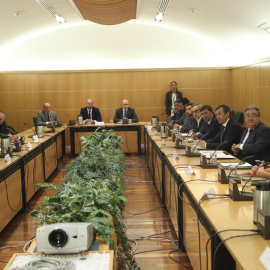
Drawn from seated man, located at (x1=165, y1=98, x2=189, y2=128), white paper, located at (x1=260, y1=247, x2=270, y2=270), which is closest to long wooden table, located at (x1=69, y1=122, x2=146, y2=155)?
seated man, located at (x1=165, y1=98, x2=189, y2=128)

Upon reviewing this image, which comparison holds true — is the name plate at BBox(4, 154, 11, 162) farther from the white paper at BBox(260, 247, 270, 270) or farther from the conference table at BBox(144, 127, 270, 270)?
the white paper at BBox(260, 247, 270, 270)

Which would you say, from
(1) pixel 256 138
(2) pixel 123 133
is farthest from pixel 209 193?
(2) pixel 123 133

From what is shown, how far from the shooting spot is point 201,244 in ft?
9.07

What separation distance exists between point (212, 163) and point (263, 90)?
5.19 meters

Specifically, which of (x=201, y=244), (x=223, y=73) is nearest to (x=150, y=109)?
(x=223, y=73)

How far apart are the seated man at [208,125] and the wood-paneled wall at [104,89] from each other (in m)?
4.80

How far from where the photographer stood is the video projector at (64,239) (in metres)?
1.97

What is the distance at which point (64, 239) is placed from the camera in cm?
198

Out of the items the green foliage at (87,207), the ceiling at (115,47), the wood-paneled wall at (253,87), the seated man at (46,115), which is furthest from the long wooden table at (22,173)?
the wood-paneled wall at (253,87)

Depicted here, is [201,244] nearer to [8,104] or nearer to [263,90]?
[263,90]

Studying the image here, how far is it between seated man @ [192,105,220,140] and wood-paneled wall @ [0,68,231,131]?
4.80 m

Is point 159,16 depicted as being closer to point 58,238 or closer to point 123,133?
point 123,133

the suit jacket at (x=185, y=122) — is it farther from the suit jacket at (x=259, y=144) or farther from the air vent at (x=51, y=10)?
the air vent at (x=51, y=10)

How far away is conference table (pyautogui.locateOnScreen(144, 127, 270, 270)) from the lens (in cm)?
193
